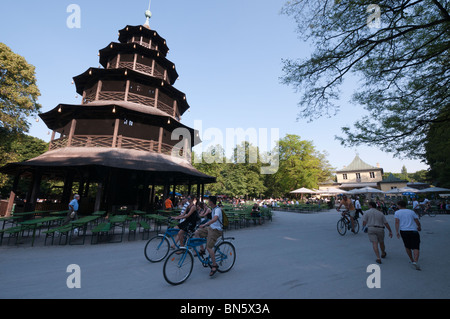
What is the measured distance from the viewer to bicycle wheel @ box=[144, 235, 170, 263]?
5.62 m

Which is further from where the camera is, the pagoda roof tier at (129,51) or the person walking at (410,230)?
the pagoda roof tier at (129,51)

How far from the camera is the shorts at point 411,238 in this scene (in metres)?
5.27

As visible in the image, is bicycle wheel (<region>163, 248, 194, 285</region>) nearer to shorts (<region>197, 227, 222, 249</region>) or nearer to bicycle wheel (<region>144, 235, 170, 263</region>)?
shorts (<region>197, 227, 222, 249</region>)

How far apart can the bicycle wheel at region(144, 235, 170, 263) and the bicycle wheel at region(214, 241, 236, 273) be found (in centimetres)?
174

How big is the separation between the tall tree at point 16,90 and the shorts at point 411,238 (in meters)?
29.0

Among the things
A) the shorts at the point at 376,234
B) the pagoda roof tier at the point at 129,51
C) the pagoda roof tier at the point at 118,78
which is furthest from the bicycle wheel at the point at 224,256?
the pagoda roof tier at the point at 129,51

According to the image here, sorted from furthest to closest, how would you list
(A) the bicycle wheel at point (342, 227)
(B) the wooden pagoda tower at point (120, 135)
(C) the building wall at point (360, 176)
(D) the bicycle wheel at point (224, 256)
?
(C) the building wall at point (360, 176) → (B) the wooden pagoda tower at point (120, 135) → (A) the bicycle wheel at point (342, 227) → (D) the bicycle wheel at point (224, 256)

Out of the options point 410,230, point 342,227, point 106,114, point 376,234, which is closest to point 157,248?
point 376,234

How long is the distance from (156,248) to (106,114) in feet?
48.6

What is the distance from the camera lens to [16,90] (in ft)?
61.0

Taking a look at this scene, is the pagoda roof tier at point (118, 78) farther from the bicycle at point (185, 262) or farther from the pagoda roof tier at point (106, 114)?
the bicycle at point (185, 262)

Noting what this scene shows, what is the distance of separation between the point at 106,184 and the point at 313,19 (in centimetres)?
2033
